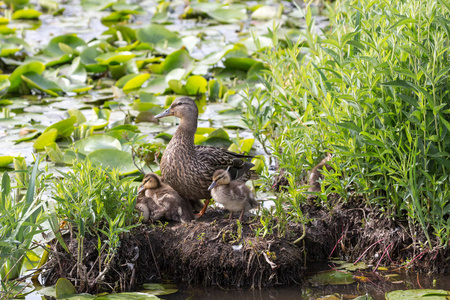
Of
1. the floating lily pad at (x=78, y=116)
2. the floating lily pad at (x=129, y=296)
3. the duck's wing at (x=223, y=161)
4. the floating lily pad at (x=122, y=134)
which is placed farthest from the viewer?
the floating lily pad at (x=78, y=116)

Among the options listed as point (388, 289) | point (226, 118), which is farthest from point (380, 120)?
point (226, 118)

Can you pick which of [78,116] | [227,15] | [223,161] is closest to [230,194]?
[223,161]

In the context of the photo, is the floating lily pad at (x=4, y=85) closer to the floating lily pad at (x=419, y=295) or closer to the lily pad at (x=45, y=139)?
the lily pad at (x=45, y=139)

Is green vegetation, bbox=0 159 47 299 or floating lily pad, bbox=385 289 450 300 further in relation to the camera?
floating lily pad, bbox=385 289 450 300

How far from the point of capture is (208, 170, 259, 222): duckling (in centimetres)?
536

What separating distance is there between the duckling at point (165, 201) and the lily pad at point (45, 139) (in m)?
1.97

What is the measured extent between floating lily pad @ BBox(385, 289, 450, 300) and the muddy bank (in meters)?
0.44

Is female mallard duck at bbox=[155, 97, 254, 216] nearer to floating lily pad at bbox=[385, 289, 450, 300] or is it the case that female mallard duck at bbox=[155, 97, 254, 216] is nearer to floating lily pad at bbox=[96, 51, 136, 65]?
floating lily pad at bbox=[385, 289, 450, 300]

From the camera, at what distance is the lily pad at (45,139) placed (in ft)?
23.9

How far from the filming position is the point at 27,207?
4.66 m

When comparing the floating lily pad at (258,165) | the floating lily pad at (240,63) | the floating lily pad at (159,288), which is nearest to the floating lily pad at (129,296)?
the floating lily pad at (159,288)

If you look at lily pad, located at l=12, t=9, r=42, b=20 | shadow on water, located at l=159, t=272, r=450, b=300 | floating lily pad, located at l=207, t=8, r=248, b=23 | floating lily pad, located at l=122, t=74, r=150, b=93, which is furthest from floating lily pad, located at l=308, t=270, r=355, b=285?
lily pad, located at l=12, t=9, r=42, b=20

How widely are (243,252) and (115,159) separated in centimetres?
236

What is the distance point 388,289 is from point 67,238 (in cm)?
262
